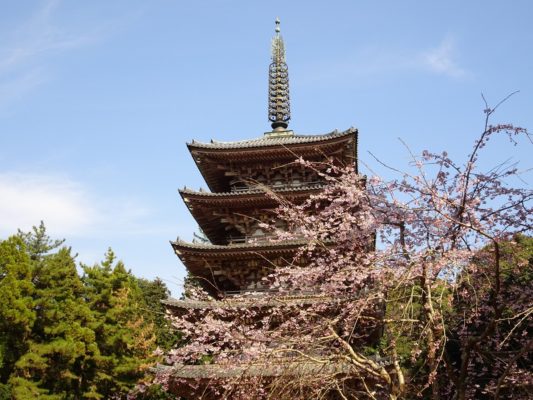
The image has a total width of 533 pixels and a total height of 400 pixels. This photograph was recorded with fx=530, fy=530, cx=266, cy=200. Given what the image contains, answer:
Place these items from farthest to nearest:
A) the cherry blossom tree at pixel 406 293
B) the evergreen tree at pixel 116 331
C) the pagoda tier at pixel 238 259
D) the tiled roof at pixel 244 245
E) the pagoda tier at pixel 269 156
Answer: the evergreen tree at pixel 116 331
the pagoda tier at pixel 269 156
the pagoda tier at pixel 238 259
the tiled roof at pixel 244 245
the cherry blossom tree at pixel 406 293

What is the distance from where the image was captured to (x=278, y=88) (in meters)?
21.6

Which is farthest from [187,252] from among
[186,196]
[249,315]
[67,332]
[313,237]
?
[67,332]

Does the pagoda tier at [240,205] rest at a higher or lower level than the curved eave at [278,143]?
lower

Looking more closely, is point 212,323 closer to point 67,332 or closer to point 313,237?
point 313,237

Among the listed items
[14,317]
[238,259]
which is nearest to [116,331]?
[14,317]

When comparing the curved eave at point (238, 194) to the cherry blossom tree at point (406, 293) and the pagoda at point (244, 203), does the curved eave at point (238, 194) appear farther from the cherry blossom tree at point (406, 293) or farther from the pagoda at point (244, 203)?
the cherry blossom tree at point (406, 293)

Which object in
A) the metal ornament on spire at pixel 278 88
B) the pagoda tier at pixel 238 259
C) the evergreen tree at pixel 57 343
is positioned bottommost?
the evergreen tree at pixel 57 343

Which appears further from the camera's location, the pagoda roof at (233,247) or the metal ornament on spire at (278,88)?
the metal ornament on spire at (278,88)

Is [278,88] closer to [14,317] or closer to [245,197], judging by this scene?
[245,197]

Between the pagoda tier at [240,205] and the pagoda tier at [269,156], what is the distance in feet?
2.29

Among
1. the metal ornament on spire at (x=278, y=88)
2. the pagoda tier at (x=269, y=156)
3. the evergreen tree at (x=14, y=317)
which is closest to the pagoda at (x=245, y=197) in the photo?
the pagoda tier at (x=269, y=156)

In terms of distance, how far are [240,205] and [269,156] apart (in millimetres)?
1869

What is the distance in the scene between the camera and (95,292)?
2908 cm

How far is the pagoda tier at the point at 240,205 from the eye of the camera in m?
16.1
